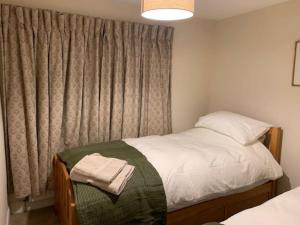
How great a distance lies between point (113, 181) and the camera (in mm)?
1866

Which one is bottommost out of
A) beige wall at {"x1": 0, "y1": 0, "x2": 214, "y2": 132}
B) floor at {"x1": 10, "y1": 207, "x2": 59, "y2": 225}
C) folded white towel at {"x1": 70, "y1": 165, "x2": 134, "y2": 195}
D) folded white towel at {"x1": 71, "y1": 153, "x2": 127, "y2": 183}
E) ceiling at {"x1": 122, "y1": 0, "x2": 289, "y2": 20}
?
floor at {"x1": 10, "y1": 207, "x2": 59, "y2": 225}

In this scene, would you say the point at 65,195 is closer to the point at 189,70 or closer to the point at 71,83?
the point at 71,83

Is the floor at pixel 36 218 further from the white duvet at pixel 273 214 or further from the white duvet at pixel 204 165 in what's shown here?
the white duvet at pixel 273 214

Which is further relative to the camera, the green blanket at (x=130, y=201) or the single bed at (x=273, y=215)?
the green blanket at (x=130, y=201)

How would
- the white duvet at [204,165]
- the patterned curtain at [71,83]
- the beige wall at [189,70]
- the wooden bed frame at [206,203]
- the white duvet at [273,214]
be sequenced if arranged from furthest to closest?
the beige wall at [189,70] < the patterned curtain at [71,83] < the white duvet at [204,165] < the wooden bed frame at [206,203] < the white duvet at [273,214]

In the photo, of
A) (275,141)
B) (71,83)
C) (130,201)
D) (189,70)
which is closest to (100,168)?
(130,201)

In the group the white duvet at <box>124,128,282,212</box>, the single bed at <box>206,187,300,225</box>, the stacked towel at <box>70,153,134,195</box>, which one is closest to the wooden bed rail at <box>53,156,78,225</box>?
the stacked towel at <box>70,153,134,195</box>

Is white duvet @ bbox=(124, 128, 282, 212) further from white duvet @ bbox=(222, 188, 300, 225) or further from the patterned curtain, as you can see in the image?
white duvet @ bbox=(222, 188, 300, 225)

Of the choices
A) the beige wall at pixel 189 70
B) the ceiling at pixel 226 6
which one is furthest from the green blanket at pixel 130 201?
the ceiling at pixel 226 6

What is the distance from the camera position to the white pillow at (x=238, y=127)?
2.67m

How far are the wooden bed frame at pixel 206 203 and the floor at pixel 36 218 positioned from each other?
24cm

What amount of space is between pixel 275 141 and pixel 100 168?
1.91 m

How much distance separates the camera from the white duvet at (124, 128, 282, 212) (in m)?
2.11

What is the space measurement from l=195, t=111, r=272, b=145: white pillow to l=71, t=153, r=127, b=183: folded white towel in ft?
4.20
